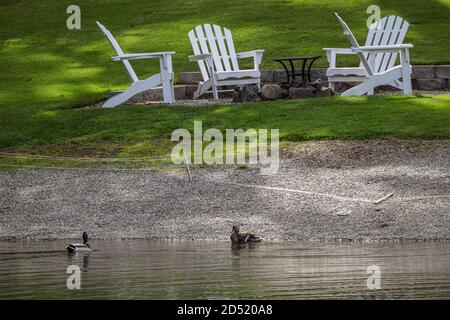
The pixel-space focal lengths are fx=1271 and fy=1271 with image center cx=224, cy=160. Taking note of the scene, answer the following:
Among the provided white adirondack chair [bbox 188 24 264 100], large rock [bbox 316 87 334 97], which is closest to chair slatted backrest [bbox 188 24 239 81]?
white adirondack chair [bbox 188 24 264 100]

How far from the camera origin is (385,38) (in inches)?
1025

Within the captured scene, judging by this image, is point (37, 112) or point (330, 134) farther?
point (37, 112)

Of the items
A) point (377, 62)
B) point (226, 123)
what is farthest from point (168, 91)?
point (377, 62)

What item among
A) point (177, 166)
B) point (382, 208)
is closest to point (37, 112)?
point (177, 166)

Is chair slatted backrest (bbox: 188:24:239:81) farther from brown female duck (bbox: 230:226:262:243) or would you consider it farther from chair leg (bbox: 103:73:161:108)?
brown female duck (bbox: 230:226:262:243)

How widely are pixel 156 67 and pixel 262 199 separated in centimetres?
1110

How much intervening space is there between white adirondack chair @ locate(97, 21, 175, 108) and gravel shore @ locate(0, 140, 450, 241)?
4852mm

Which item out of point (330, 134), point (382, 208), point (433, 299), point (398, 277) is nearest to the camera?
point (433, 299)

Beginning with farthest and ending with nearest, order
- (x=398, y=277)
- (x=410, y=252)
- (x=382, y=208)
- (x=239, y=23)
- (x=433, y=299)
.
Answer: (x=239, y=23), (x=382, y=208), (x=410, y=252), (x=398, y=277), (x=433, y=299)
